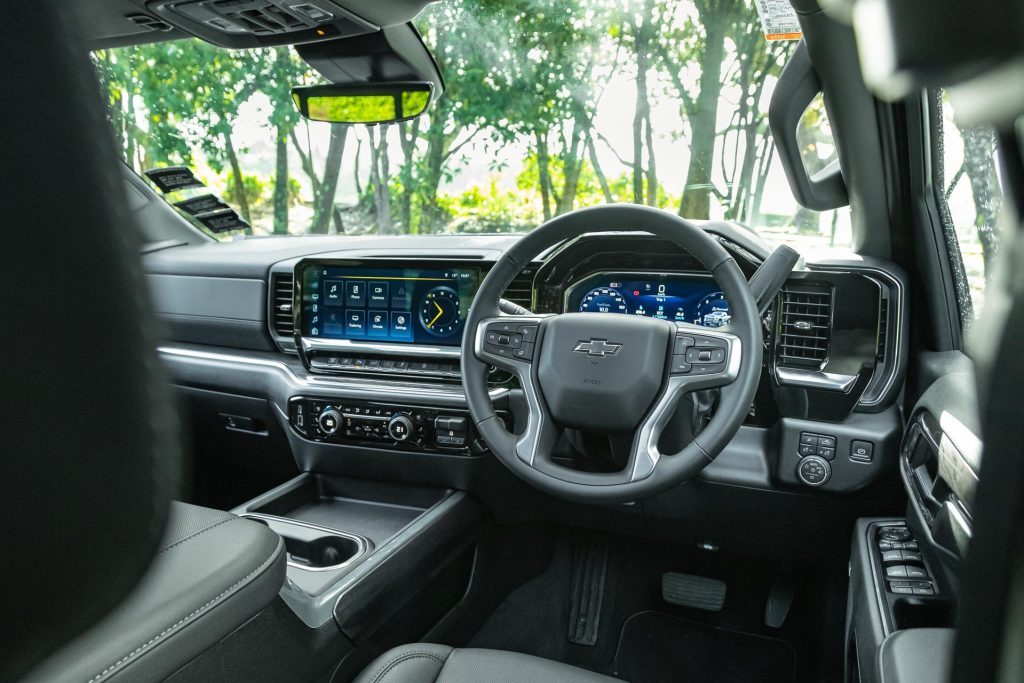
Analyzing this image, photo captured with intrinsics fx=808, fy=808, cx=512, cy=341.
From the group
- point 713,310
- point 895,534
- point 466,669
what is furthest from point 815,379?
point 466,669

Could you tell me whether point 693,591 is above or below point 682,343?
below

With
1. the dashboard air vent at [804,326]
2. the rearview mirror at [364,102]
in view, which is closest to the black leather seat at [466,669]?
the dashboard air vent at [804,326]

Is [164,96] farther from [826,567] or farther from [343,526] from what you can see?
[826,567]

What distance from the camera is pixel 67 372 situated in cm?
46

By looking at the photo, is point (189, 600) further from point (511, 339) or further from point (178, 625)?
point (511, 339)

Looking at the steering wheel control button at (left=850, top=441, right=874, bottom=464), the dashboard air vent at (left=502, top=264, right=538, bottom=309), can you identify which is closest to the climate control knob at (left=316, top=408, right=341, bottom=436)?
the dashboard air vent at (left=502, top=264, right=538, bottom=309)

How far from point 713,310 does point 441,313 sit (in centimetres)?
80

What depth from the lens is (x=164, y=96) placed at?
398 centimetres

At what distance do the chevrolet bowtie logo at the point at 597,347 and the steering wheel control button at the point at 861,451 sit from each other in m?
0.71

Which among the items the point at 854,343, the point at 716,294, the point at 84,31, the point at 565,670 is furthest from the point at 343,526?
the point at 84,31

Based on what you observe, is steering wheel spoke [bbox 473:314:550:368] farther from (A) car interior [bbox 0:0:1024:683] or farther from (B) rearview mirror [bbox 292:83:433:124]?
(B) rearview mirror [bbox 292:83:433:124]

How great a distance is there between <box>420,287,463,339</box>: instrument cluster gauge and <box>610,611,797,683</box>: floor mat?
3.60 ft

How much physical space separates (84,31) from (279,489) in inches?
87.0

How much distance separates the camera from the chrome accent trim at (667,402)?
162 cm
